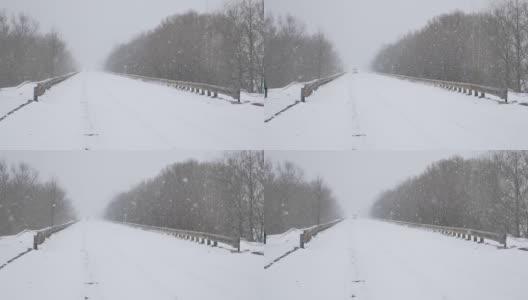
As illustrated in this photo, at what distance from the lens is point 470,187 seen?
5.37 metres

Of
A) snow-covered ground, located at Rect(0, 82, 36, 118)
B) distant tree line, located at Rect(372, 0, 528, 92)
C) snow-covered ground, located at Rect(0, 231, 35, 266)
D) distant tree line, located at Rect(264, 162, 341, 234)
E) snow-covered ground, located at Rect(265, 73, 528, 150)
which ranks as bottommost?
snow-covered ground, located at Rect(0, 231, 35, 266)

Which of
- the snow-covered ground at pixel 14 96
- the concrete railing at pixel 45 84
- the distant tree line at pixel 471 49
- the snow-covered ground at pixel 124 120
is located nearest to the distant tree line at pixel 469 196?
the distant tree line at pixel 471 49

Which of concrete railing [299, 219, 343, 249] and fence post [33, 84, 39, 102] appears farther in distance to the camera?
concrete railing [299, 219, 343, 249]

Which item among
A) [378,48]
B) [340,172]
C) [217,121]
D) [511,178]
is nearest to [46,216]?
[217,121]

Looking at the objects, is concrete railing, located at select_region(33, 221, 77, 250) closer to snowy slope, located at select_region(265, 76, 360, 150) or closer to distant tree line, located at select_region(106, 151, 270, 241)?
distant tree line, located at select_region(106, 151, 270, 241)

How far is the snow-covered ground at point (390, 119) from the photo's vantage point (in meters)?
5.10

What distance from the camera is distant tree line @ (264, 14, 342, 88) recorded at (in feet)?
17.8

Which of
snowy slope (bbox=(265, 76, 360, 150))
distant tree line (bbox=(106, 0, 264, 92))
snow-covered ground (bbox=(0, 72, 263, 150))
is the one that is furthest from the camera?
distant tree line (bbox=(106, 0, 264, 92))

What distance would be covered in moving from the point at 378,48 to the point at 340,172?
1.16 meters

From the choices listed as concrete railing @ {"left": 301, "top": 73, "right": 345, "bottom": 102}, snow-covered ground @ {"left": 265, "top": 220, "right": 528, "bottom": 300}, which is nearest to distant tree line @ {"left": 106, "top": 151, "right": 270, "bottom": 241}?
snow-covered ground @ {"left": 265, "top": 220, "right": 528, "bottom": 300}

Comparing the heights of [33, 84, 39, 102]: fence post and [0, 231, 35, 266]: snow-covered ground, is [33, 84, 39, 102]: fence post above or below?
above

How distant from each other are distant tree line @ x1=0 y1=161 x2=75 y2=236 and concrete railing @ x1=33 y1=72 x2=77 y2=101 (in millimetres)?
655

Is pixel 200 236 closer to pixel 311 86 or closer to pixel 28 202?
pixel 28 202

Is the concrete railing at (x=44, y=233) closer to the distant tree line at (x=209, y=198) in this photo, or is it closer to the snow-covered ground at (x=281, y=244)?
the distant tree line at (x=209, y=198)
